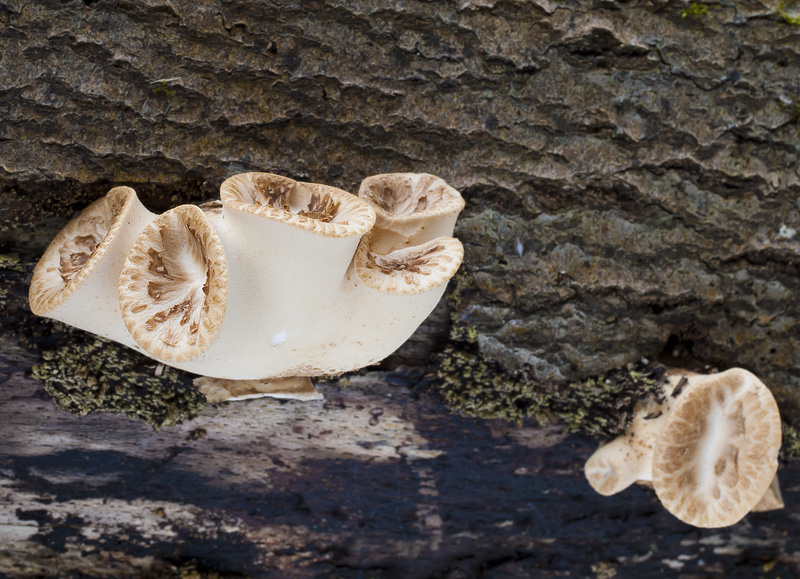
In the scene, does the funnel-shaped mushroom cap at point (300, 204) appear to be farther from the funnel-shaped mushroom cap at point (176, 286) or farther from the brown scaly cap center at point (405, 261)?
the brown scaly cap center at point (405, 261)

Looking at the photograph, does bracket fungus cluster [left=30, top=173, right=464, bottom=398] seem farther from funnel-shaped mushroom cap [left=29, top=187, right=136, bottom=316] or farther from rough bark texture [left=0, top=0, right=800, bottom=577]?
rough bark texture [left=0, top=0, right=800, bottom=577]

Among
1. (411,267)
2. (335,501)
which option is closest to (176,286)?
(411,267)

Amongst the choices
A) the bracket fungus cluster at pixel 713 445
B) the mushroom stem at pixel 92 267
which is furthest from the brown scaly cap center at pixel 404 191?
the bracket fungus cluster at pixel 713 445

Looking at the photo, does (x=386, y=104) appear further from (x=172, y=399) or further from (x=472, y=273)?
(x=172, y=399)

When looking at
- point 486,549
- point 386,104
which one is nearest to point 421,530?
point 486,549

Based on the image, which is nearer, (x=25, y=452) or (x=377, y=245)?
(x=377, y=245)

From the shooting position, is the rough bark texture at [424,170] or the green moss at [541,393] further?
the green moss at [541,393]
